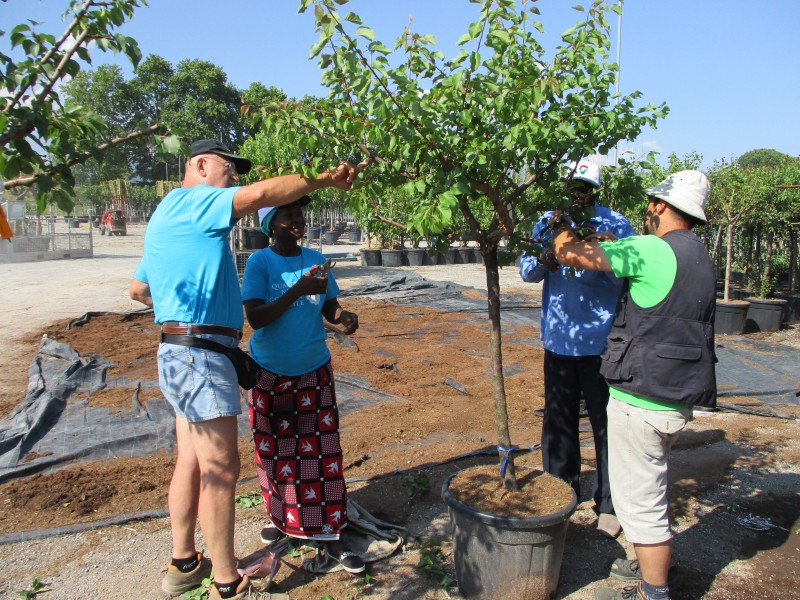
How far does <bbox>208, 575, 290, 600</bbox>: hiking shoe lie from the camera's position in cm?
256

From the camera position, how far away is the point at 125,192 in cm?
5159

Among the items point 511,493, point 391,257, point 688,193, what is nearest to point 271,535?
point 511,493

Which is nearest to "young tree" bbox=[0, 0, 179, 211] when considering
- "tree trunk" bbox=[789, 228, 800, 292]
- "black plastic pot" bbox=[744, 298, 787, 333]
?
"black plastic pot" bbox=[744, 298, 787, 333]

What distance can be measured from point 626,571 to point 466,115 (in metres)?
2.21

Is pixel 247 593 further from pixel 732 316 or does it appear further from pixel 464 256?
pixel 464 256

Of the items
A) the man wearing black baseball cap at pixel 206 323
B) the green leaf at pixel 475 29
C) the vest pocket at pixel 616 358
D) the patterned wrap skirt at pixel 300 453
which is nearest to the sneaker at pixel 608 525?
the vest pocket at pixel 616 358

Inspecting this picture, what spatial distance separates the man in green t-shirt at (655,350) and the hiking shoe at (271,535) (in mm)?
1688

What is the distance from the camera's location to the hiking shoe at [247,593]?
2562 mm

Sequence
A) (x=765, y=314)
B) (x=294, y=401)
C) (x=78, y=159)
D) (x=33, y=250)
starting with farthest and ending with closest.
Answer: (x=33, y=250)
(x=765, y=314)
(x=294, y=401)
(x=78, y=159)

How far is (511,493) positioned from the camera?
9.19 ft

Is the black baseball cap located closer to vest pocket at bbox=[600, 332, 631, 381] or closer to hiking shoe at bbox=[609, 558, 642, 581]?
vest pocket at bbox=[600, 332, 631, 381]

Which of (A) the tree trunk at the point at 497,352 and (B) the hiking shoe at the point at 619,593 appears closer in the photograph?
(B) the hiking shoe at the point at 619,593

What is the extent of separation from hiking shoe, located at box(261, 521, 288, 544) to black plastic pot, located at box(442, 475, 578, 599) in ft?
3.47

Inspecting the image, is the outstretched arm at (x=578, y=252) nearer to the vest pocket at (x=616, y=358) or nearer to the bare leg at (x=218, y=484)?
the vest pocket at (x=616, y=358)
